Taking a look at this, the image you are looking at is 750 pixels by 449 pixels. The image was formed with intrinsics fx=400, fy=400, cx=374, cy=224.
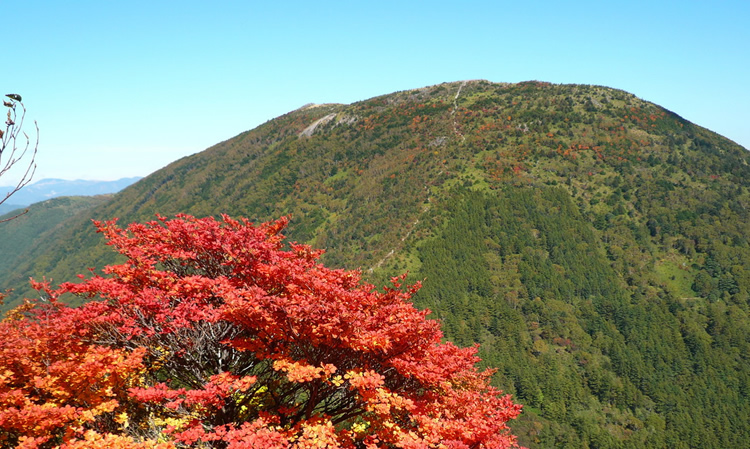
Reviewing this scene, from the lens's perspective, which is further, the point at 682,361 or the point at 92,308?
the point at 682,361

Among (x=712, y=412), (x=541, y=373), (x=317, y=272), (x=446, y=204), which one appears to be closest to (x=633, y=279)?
(x=712, y=412)

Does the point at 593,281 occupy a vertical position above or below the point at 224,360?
below

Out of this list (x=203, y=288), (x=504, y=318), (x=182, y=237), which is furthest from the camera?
(x=504, y=318)

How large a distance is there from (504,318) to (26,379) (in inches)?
5900

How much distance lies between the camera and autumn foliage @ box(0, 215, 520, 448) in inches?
496

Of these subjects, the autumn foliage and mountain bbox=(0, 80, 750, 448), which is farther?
mountain bbox=(0, 80, 750, 448)

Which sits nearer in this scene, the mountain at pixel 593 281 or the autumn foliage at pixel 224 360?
the autumn foliage at pixel 224 360

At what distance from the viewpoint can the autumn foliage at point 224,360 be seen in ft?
41.4

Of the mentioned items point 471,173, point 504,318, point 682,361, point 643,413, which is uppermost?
point 471,173

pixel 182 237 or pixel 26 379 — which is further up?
pixel 182 237

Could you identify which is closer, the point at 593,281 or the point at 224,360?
the point at 224,360

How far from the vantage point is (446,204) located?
607 feet

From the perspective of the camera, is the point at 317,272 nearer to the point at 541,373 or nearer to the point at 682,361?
the point at 541,373

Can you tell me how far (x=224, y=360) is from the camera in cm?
1566
